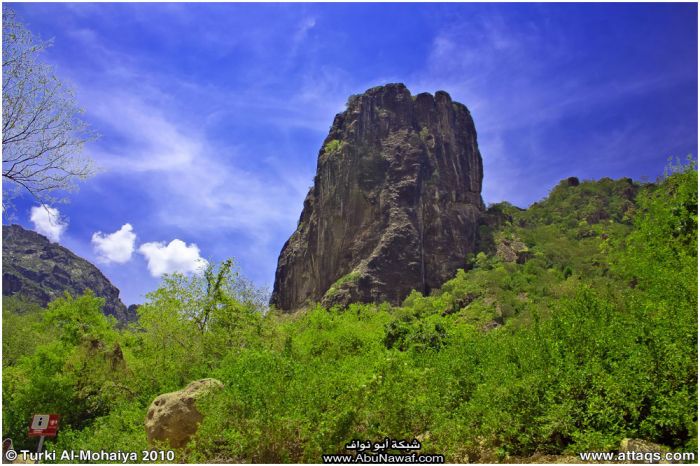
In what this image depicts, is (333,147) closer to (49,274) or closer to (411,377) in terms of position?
(411,377)

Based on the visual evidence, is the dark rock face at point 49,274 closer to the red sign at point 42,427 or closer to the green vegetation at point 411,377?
the green vegetation at point 411,377

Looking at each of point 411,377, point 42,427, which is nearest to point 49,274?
point 42,427

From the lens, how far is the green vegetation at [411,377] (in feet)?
29.7

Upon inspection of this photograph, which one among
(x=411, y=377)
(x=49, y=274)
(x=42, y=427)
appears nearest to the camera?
(x=411, y=377)

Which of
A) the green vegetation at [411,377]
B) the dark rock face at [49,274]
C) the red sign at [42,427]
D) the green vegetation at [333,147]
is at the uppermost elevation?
the green vegetation at [333,147]

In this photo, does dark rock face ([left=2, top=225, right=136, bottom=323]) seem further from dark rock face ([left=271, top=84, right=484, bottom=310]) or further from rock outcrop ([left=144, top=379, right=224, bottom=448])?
rock outcrop ([left=144, top=379, right=224, bottom=448])

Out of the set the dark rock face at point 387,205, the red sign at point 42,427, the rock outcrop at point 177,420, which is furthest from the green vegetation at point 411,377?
the dark rock face at point 387,205

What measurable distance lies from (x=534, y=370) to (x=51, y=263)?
16725cm

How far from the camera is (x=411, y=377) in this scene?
1027cm

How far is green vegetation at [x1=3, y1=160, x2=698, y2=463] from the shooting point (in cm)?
904

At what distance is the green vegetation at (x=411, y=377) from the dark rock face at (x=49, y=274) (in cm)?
11677

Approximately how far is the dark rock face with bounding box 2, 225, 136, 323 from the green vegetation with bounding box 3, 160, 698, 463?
11677cm

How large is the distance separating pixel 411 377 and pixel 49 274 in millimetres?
160174

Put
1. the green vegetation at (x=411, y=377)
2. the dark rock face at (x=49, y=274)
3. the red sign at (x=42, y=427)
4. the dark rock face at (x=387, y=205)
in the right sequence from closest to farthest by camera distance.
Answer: the green vegetation at (x=411, y=377) → the red sign at (x=42, y=427) → the dark rock face at (x=387, y=205) → the dark rock face at (x=49, y=274)
